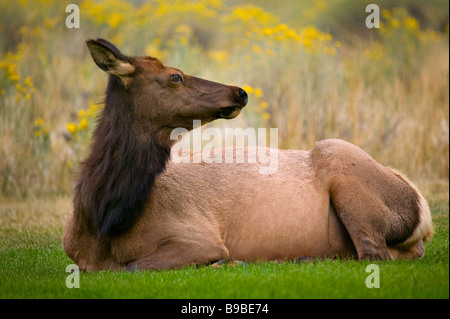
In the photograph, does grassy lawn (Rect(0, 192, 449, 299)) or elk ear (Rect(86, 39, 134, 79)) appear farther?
elk ear (Rect(86, 39, 134, 79))

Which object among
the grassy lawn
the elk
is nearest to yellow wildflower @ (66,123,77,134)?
the grassy lawn

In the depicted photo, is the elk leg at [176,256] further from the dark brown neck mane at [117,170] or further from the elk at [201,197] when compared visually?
the dark brown neck mane at [117,170]

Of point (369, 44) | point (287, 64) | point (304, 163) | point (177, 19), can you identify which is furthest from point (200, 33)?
point (304, 163)

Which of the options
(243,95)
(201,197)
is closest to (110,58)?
(243,95)

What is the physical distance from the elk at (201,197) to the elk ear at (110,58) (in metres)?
0.01

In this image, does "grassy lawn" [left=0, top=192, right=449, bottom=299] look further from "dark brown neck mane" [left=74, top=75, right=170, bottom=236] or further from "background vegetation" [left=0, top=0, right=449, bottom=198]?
"background vegetation" [left=0, top=0, right=449, bottom=198]

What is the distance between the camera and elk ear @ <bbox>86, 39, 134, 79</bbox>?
6.24 meters

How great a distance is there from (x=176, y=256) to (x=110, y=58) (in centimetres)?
201

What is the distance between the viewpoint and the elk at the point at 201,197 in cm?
629

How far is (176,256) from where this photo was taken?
6.20 meters

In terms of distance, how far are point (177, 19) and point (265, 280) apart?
52.0 feet

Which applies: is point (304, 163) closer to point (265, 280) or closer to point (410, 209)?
point (410, 209)

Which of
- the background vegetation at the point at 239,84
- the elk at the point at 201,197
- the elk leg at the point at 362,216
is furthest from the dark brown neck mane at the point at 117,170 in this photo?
the elk leg at the point at 362,216

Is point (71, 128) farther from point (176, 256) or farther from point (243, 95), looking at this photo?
point (176, 256)
